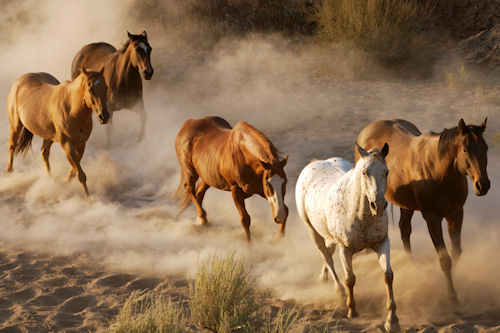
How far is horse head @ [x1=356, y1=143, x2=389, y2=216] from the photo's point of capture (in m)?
4.65

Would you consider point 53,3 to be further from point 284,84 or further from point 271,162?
point 271,162

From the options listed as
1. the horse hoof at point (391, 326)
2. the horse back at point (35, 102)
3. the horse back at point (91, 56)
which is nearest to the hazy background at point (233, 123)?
the horse hoof at point (391, 326)

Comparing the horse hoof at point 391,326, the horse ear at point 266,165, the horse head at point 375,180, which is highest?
the horse head at point 375,180

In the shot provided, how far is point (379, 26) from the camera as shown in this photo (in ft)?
44.8

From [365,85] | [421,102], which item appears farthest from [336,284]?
[365,85]

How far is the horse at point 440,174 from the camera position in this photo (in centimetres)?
520

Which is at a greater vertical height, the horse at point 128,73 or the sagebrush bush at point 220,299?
the horse at point 128,73

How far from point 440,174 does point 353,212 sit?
105 cm

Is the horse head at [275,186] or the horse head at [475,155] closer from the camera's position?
the horse head at [475,155]

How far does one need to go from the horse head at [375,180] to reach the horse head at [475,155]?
906 mm

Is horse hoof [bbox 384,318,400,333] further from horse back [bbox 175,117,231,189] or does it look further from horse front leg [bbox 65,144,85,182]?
horse front leg [bbox 65,144,85,182]

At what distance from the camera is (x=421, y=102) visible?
39.4ft

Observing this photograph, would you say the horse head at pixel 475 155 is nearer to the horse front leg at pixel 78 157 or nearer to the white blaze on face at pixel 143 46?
the horse front leg at pixel 78 157

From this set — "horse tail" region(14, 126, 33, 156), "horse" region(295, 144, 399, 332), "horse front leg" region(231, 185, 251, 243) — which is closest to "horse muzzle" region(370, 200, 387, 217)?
"horse" region(295, 144, 399, 332)
